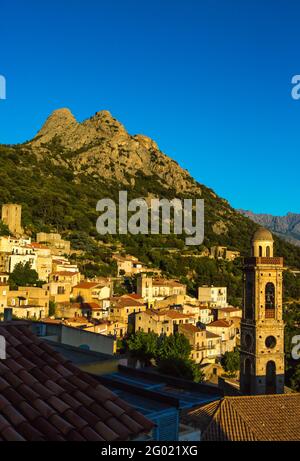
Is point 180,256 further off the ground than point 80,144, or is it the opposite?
point 80,144

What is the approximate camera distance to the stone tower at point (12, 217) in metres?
52.7

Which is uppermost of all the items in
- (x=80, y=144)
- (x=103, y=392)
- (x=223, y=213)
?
(x=80, y=144)

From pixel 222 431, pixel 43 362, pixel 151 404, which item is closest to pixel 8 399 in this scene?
pixel 43 362

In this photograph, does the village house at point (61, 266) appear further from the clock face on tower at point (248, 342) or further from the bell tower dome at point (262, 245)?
the clock face on tower at point (248, 342)

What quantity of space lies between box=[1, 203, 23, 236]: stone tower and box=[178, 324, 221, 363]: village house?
84.1 feet

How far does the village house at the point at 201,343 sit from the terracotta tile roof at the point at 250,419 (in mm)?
20151

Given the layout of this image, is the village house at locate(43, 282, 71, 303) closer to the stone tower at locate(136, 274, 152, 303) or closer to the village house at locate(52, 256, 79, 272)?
the village house at locate(52, 256, 79, 272)

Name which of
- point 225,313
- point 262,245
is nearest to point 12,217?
point 225,313

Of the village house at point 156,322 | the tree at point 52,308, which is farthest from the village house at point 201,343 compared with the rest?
the tree at point 52,308

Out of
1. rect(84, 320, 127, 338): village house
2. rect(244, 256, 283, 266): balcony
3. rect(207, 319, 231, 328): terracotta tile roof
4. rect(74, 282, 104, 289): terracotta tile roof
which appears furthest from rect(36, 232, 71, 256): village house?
rect(244, 256, 283, 266): balcony

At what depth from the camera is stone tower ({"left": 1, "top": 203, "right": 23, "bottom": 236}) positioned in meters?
52.7

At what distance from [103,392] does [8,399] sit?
0.70 m

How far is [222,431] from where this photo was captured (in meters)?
11.8
